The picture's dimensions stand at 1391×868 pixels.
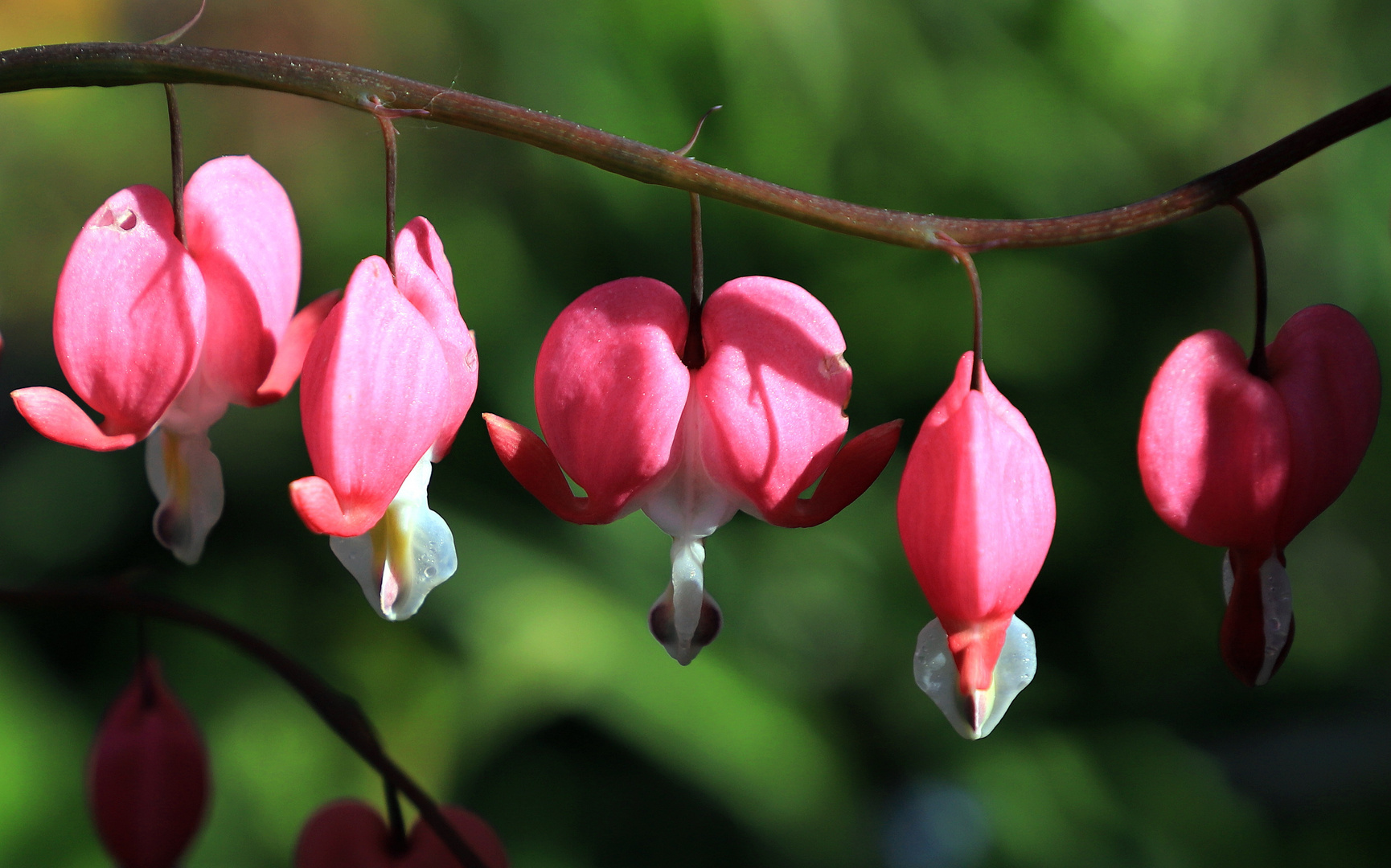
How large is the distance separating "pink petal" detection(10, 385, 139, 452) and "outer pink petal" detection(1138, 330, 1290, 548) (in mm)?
415

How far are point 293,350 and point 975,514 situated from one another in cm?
32

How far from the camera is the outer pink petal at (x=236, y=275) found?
46 cm

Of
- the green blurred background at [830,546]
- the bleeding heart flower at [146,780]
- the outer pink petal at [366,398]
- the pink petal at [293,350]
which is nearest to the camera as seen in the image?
the outer pink petal at [366,398]

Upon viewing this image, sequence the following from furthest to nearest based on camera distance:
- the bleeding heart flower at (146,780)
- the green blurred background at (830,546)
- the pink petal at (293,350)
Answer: the green blurred background at (830,546) → the bleeding heart flower at (146,780) → the pink petal at (293,350)

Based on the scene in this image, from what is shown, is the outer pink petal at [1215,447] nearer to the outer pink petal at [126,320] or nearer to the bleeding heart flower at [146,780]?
the outer pink petal at [126,320]

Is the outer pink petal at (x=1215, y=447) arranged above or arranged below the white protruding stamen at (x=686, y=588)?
above

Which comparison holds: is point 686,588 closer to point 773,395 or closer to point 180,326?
point 773,395

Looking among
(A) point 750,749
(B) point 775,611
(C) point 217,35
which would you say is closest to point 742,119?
(B) point 775,611

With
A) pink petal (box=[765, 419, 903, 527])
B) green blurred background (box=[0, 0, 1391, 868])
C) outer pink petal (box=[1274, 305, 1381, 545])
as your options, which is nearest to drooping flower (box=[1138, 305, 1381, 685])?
outer pink petal (box=[1274, 305, 1381, 545])

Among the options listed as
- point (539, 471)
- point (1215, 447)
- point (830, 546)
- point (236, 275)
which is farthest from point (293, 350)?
point (830, 546)

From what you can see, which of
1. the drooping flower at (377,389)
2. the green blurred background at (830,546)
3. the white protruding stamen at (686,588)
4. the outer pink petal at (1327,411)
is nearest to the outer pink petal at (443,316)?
the drooping flower at (377,389)

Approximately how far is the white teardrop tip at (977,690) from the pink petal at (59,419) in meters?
0.33

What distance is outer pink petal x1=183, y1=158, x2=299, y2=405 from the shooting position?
1.52 ft

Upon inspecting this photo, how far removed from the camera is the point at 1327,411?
1.43 ft
